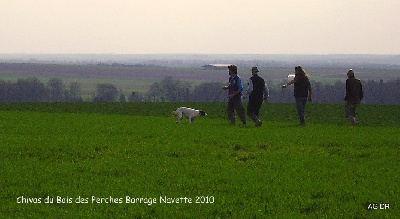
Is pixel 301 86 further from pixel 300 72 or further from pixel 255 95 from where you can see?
pixel 255 95

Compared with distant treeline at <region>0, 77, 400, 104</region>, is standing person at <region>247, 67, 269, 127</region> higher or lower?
higher

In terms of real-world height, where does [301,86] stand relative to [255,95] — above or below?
above

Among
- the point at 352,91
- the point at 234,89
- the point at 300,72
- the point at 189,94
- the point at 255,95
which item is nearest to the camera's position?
the point at 255,95

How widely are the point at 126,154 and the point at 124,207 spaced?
204 inches

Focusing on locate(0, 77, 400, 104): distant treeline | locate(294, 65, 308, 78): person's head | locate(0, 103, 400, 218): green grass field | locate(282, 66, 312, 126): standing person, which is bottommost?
locate(0, 77, 400, 104): distant treeline

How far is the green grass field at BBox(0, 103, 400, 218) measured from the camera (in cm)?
884

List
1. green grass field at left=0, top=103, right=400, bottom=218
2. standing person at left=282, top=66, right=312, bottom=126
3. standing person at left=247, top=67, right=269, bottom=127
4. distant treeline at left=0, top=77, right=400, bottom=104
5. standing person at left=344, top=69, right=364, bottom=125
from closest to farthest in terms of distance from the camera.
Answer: green grass field at left=0, top=103, right=400, bottom=218 → standing person at left=247, top=67, right=269, bottom=127 → standing person at left=282, top=66, right=312, bottom=126 → standing person at left=344, top=69, right=364, bottom=125 → distant treeline at left=0, top=77, right=400, bottom=104

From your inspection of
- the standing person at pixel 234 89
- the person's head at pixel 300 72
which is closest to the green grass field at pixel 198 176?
the standing person at pixel 234 89

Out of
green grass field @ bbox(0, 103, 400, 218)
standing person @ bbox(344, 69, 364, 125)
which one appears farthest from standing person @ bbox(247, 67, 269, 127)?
green grass field @ bbox(0, 103, 400, 218)

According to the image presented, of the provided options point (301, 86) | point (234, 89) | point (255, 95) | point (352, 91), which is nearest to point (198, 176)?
point (255, 95)

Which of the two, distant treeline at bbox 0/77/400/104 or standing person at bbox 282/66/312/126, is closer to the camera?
standing person at bbox 282/66/312/126

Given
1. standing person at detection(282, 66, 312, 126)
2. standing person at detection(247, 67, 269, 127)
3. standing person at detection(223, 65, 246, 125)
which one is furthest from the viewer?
standing person at detection(282, 66, 312, 126)

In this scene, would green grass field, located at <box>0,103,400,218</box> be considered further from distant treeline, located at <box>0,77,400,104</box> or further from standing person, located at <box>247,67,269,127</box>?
distant treeline, located at <box>0,77,400,104</box>

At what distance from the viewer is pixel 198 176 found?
11.3 metres
